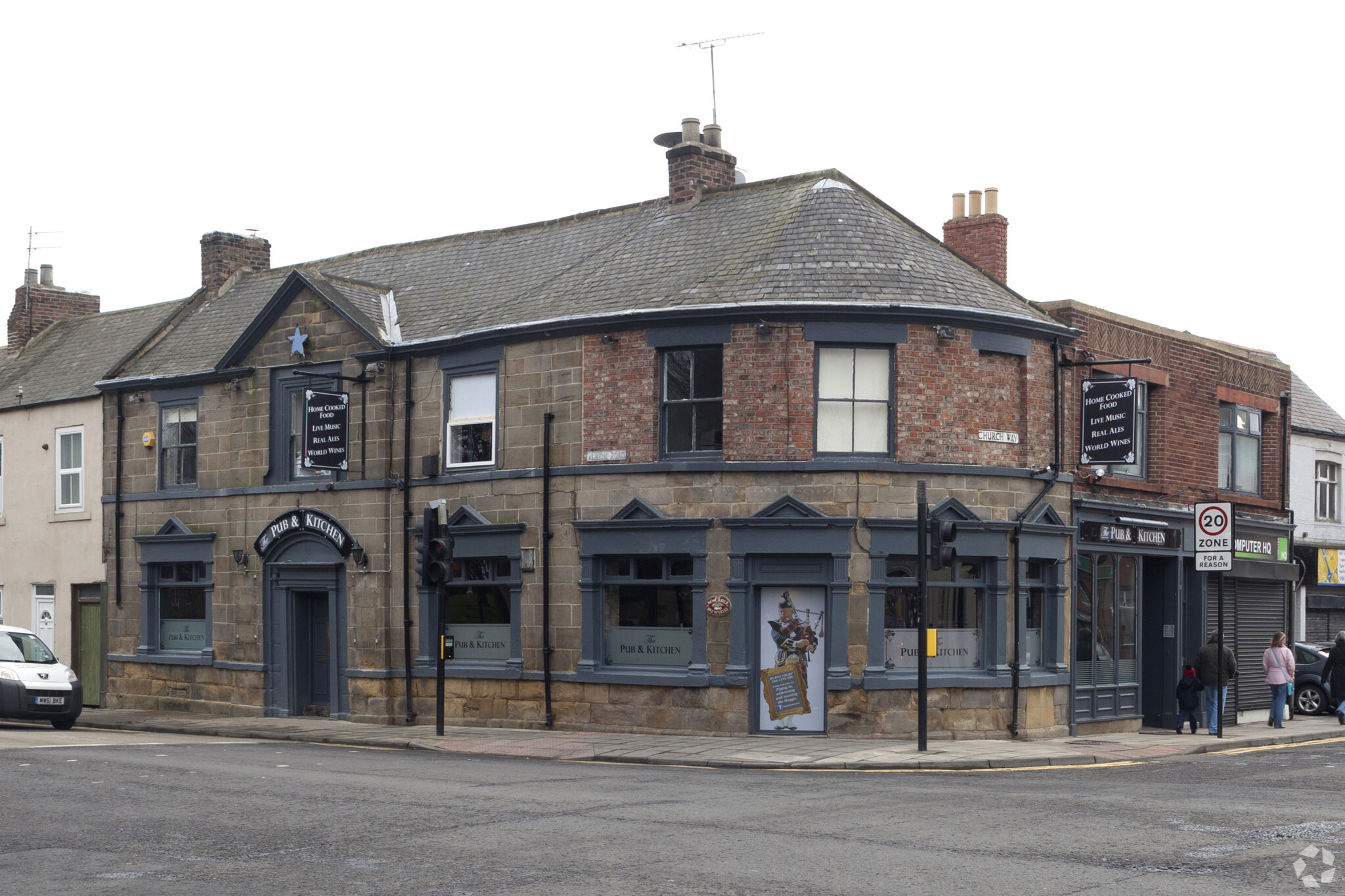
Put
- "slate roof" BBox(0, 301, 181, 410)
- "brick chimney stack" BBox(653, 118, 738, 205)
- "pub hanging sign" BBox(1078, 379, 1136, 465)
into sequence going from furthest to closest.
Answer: "slate roof" BBox(0, 301, 181, 410), "brick chimney stack" BBox(653, 118, 738, 205), "pub hanging sign" BBox(1078, 379, 1136, 465)

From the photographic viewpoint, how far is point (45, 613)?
29.9m

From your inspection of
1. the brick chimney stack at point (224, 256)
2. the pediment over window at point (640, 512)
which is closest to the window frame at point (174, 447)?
the brick chimney stack at point (224, 256)

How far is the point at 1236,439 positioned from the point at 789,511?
37.6 ft

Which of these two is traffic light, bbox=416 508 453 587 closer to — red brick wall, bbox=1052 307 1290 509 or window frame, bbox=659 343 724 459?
window frame, bbox=659 343 724 459

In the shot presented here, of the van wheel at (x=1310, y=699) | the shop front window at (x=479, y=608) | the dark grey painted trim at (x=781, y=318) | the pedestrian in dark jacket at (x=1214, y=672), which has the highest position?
the dark grey painted trim at (x=781, y=318)

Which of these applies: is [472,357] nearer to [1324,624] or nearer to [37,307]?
[37,307]

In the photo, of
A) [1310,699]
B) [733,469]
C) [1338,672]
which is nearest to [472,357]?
[733,469]

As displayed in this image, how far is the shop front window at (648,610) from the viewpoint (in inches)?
819

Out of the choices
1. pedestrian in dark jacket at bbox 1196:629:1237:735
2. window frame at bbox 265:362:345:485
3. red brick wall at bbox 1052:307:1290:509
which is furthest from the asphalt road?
window frame at bbox 265:362:345:485

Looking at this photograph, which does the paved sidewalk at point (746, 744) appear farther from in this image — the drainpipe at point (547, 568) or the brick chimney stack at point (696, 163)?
the brick chimney stack at point (696, 163)

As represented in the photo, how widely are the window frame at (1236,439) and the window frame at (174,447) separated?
1932cm

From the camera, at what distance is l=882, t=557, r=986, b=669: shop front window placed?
20266 mm

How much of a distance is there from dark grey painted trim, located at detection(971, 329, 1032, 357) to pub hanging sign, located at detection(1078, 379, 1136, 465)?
1.46m

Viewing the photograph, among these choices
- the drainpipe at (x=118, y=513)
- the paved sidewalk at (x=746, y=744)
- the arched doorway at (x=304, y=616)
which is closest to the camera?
the paved sidewalk at (x=746, y=744)
